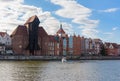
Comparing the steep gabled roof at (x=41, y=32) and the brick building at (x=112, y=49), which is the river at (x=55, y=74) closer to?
the steep gabled roof at (x=41, y=32)

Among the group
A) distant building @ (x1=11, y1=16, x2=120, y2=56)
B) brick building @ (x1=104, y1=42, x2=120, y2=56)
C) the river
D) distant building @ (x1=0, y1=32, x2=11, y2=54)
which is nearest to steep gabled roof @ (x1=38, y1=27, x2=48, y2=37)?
distant building @ (x1=11, y1=16, x2=120, y2=56)

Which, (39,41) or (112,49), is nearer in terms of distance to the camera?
(39,41)

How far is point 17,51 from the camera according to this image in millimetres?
123688

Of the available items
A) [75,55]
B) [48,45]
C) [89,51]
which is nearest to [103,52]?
[89,51]

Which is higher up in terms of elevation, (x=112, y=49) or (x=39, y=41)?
(x=39, y=41)

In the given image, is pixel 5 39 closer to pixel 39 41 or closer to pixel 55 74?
pixel 39 41

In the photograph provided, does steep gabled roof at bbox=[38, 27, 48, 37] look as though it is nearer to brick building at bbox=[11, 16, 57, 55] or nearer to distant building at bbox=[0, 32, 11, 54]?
brick building at bbox=[11, 16, 57, 55]

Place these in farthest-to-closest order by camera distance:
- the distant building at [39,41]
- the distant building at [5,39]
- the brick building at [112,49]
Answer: the brick building at [112,49] < the distant building at [5,39] < the distant building at [39,41]

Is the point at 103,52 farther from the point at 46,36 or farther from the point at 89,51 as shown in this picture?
the point at 46,36

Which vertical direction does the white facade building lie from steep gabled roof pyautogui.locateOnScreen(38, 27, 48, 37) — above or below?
below

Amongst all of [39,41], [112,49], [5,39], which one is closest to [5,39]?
[5,39]

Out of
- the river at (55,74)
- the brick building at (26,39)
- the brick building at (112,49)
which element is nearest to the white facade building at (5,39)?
the brick building at (26,39)

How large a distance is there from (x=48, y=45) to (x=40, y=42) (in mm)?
5114

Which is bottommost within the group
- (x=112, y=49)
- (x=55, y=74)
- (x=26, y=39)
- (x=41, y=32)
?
(x=55, y=74)
